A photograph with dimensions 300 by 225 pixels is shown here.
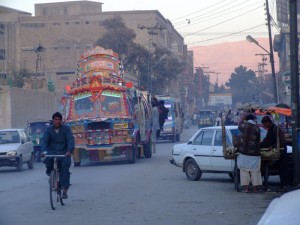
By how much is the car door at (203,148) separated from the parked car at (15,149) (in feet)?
28.8

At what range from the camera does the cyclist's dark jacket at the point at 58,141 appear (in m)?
14.9

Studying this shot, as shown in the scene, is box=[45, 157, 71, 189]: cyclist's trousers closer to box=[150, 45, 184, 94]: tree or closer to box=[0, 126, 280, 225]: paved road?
box=[0, 126, 280, 225]: paved road

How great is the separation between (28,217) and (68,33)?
238ft

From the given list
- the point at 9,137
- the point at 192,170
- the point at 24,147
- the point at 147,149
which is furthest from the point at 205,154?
the point at 147,149

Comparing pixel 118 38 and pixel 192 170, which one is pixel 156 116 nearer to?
pixel 192 170

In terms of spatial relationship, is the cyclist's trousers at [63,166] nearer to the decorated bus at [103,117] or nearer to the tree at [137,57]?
the decorated bus at [103,117]

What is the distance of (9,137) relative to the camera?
2802 cm

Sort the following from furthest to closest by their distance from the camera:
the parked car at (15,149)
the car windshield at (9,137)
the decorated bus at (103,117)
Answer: the car windshield at (9,137)
the decorated bus at (103,117)
the parked car at (15,149)

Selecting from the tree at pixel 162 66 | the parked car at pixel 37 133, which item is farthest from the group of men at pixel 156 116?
the tree at pixel 162 66

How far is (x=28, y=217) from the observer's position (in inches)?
509

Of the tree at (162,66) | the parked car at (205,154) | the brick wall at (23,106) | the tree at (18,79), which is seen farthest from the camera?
the tree at (162,66)

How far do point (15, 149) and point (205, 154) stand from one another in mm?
9376

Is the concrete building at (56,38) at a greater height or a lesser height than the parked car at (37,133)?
greater

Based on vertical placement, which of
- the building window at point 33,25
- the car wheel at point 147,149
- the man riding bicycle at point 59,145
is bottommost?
the car wheel at point 147,149
